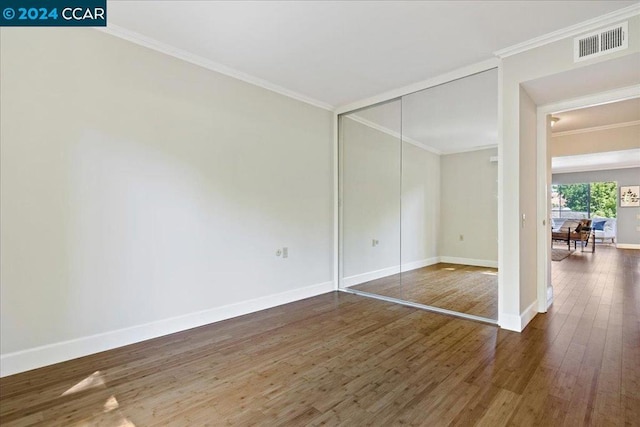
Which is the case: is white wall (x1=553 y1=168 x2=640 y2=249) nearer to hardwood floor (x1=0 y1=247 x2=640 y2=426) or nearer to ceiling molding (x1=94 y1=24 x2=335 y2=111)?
hardwood floor (x1=0 y1=247 x2=640 y2=426)

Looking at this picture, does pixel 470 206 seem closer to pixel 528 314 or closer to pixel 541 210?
pixel 541 210

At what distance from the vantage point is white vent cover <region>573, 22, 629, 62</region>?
2.38 meters

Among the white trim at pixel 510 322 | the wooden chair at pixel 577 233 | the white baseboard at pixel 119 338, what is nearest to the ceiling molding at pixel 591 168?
the wooden chair at pixel 577 233

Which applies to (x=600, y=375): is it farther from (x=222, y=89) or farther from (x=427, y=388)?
(x=222, y=89)

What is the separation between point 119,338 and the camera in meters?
2.61

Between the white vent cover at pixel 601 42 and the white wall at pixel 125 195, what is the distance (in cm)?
298

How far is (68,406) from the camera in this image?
5.99ft

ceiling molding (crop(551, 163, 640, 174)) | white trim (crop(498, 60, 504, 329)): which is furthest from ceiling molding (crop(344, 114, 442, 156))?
ceiling molding (crop(551, 163, 640, 174))

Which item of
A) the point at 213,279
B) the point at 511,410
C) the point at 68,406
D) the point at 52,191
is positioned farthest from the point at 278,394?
the point at 52,191

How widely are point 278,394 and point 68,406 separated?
126 centimetres

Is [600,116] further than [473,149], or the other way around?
[600,116]

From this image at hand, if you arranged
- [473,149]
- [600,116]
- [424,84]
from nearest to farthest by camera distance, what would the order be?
[424,84]
[473,149]
[600,116]

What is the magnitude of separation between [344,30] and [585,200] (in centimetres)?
1205

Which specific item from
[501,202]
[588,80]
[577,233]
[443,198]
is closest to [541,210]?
[501,202]
